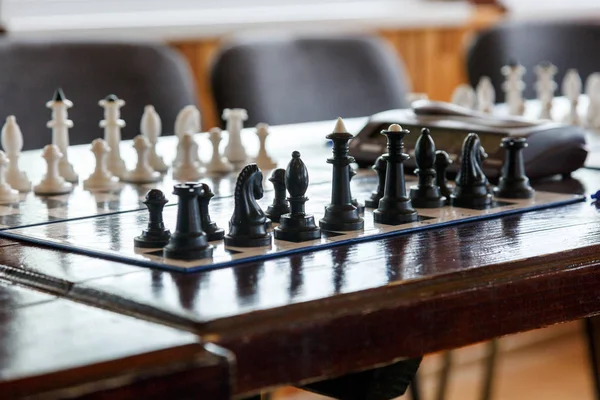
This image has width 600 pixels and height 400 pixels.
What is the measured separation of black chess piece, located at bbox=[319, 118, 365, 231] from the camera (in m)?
1.09

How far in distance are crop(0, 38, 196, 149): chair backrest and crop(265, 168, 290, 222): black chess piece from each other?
1218 mm

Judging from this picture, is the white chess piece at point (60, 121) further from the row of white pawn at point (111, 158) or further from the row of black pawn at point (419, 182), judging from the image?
the row of black pawn at point (419, 182)

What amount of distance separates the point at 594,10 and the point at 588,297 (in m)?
3.85

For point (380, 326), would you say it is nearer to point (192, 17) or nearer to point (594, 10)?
point (192, 17)

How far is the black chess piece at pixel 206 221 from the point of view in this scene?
105cm

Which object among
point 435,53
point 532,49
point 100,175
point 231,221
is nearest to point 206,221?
point 231,221

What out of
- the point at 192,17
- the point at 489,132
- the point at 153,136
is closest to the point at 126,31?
the point at 192,17

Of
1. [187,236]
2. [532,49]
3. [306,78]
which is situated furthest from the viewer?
[532,49]

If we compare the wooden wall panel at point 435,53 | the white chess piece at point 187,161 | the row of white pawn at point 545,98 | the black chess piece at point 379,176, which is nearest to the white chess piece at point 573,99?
the row of white pawn at point 545,98

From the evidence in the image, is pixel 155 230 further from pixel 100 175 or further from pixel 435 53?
pixel 435 53

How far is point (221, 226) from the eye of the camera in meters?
1.14

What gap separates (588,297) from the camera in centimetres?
98

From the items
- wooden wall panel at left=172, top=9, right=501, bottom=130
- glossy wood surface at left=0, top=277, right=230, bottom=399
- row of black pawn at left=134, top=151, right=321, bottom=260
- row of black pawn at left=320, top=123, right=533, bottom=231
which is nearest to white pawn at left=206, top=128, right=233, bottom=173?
row of black pawn at left=320, top=123, right=533, bottom=231

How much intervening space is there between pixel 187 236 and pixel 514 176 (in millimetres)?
491
